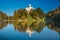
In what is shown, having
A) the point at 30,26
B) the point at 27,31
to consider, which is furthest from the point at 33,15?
the point at 27,31

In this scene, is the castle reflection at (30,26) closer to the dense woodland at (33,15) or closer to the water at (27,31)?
the water at (27,31)

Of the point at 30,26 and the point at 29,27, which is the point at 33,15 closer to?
the point at 30,26

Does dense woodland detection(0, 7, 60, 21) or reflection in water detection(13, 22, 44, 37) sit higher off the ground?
dense woodland detection(0, 7, 60, 21)

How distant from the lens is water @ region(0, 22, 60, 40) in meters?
4.85

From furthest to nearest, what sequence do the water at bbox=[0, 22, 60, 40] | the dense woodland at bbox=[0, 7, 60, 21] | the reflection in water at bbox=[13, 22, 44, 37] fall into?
the dense woodland at bbox=[0, 7, 60, 21] < the reflection in water at bbox=[13, 22, 44, 37] < the water at bbox=[0, 22, 60, 40]

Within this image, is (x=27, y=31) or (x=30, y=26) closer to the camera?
(x=27, y=31)

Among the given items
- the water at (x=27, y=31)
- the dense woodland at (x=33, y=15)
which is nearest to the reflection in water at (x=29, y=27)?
the water at (x=27, y=31)

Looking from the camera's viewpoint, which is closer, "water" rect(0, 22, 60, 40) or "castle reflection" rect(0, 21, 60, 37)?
"water" rect(0, 22, 60, 40)

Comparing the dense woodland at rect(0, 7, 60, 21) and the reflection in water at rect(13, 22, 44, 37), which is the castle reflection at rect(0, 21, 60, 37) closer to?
the reflection in water at rect(13, 22, 44, 37)

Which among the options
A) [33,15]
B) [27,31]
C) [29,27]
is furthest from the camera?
[33,15]

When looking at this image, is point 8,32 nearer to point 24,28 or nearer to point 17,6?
point 24,28

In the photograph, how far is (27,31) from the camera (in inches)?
209

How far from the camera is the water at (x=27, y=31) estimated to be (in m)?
4.85

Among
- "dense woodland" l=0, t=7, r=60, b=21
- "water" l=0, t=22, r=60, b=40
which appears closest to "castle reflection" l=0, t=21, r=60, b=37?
"water" l=0, t=22, r=60, b=40
